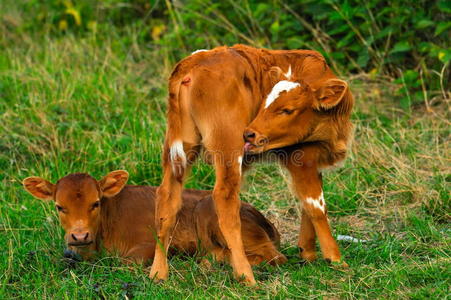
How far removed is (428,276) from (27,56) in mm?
6982

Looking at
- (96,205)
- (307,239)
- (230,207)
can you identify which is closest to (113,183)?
(96,205)

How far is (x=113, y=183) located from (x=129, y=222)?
36 cm

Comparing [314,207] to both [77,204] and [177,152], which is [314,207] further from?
[77,204]

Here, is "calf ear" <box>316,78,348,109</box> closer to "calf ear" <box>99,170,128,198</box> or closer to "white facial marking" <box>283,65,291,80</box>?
Answer: "white facial marking" <box>283,65,291,80</box>

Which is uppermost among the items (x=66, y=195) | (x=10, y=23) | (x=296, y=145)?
(x=296, y=145)

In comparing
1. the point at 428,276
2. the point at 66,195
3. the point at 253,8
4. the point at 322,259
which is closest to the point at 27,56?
the point at 253,8

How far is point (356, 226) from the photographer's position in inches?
271

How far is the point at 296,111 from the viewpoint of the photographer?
568 centimetres

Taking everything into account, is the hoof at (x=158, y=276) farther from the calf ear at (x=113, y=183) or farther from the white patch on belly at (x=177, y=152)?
the calf ear at (x=113, y=183)

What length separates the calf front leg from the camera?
5359mm

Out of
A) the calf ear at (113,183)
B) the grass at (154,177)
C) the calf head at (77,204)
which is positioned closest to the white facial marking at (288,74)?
the grass at (154,177)

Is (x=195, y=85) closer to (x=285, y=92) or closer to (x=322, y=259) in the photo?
(x=285, y=92)

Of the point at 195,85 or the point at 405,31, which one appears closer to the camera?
the point at 195,85

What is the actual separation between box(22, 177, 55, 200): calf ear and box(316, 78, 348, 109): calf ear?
7.82 feet
